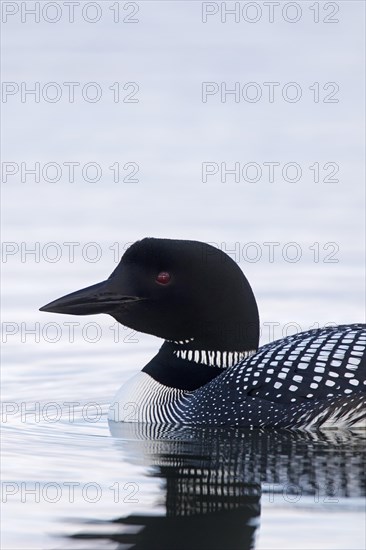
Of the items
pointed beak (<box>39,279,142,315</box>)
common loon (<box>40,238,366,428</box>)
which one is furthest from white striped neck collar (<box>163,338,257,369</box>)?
pointed beak (<box>39,279,142,315</box>)

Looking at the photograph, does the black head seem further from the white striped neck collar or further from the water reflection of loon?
the water reflection of loon

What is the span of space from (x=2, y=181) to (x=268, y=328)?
3.36m

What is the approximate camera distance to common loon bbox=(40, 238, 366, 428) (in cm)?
762

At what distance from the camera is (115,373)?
906 centimetres

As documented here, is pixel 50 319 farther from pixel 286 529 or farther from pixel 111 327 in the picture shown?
pixel 286 529

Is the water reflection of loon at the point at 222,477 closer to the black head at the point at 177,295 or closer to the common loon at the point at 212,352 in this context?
the common loon at the point at 212,352

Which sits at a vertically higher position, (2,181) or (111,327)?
(2,181)

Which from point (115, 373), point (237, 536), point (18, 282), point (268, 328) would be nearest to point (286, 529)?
point (237, 536)

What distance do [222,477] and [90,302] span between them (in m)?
1.45

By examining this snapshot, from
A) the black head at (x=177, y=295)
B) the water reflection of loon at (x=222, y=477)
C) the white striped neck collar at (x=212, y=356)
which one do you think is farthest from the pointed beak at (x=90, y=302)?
the water reflection of loon at (x=222, y=477)

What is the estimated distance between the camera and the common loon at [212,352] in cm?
762

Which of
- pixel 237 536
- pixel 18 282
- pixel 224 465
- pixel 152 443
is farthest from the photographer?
pixel 18 282

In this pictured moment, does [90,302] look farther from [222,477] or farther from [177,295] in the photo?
[222,477]

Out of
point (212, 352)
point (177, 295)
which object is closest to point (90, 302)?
point (177, 295)
